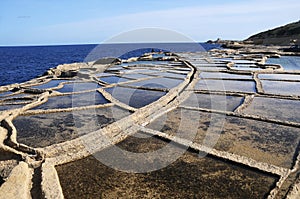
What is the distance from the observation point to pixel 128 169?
173 inches

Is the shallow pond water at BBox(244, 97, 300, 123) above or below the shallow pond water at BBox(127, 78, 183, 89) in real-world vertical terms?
below


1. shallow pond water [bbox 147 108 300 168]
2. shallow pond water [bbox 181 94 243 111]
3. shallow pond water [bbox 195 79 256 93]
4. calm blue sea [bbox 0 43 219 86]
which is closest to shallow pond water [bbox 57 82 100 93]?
shallow pond water [bbox 195 79 256 93]

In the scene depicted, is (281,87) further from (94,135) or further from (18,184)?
Answer: (18,184)

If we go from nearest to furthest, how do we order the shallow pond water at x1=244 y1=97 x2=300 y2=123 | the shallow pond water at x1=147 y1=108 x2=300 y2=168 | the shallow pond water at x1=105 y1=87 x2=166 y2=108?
the shallow pond water at x1=147 y1=108 x2=300 y2=168 → the shallow pond water at x1=244 y1=97 x2=300 y2=123 → the shallow pond water at x1=105 y1=87 x2=166 y2=108

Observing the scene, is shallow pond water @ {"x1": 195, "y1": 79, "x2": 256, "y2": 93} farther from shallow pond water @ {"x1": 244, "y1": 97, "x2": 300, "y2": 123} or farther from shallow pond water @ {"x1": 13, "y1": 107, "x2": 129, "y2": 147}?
shallow pond water @ {"x1": 13, "y1": 107, "x2": 129, "y2": 147}

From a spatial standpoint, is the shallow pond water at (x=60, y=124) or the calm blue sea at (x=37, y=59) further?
the calm blue sea at (x=37, y=59)

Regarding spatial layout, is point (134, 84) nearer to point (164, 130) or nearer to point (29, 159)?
point (164, 130)

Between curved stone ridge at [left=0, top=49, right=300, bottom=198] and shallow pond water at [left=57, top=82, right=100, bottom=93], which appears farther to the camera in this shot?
shallow pond water at [left=57, top=82, right=100, bottom=93]

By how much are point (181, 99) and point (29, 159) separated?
5485 millimetres

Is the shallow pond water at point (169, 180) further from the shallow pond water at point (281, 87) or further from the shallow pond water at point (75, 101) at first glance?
the shallow pond water at point (281, 87)

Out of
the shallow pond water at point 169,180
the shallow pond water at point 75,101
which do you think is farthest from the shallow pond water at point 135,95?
the shallow pond water at point 169,180

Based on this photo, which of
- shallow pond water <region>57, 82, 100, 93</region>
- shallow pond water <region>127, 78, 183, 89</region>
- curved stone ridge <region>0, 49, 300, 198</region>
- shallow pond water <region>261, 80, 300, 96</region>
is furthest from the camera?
shallow pond water <region>127, 78, 183, 89</region>

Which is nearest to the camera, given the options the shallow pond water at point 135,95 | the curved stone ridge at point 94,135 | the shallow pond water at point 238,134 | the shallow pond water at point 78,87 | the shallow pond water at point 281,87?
the curved stone ridge at point 94,135

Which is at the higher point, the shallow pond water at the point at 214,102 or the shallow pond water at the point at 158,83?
the shallow pond water at the point at 158,83
